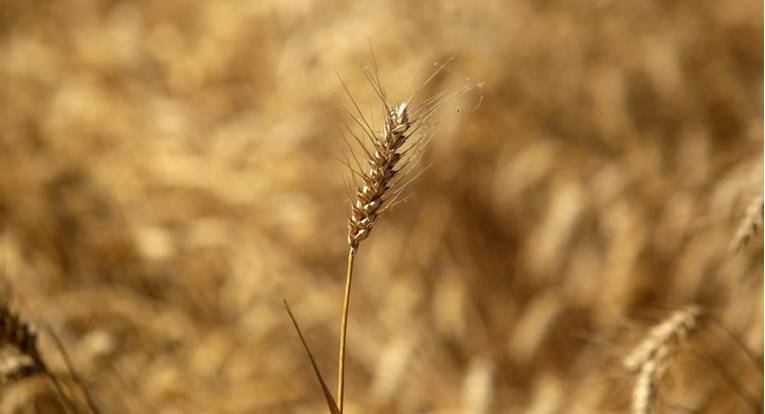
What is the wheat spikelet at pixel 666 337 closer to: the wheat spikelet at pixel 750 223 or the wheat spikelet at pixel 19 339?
the wheat spikelet at pixel 750 223

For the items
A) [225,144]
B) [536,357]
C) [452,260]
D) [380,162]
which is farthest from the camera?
[225,144]

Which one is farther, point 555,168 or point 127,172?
point 127,172

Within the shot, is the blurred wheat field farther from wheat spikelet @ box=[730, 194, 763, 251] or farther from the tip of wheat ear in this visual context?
the tip of wheat ear

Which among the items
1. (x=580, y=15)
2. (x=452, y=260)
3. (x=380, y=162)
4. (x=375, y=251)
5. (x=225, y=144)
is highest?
(x=225, y=144)

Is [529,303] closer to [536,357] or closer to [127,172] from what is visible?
[536,357]

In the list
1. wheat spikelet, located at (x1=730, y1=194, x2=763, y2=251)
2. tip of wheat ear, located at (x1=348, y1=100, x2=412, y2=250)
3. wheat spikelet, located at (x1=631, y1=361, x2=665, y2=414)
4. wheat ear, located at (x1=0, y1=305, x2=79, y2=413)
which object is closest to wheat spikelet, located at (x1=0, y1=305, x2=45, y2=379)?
wheat ear, located at (x1=0, y1=305, x2=79, y2=413)

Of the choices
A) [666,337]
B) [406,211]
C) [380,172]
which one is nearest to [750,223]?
[666,337]

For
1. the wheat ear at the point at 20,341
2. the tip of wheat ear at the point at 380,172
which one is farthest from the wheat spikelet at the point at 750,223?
the wheat ear at the point at 20,341

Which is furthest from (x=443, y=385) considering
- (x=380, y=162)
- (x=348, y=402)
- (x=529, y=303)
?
(x=380, y=162)
